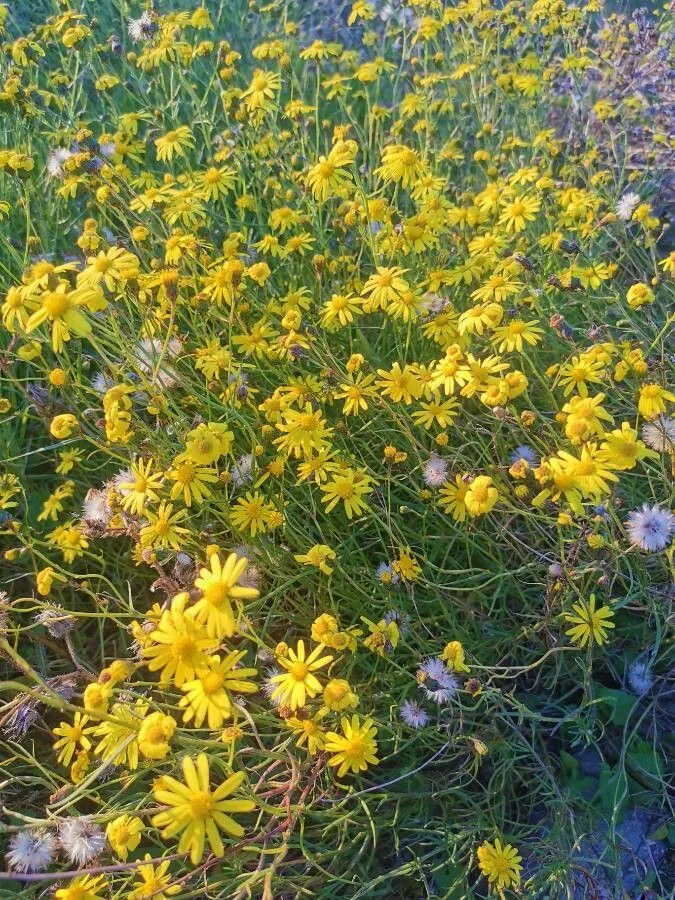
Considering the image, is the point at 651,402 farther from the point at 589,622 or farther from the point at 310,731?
the point at 310,731

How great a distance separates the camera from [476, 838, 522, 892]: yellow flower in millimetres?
1907

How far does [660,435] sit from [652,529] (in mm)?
279

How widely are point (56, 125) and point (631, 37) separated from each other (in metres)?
2.99

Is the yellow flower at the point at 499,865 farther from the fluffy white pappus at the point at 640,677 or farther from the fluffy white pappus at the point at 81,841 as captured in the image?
the fluffy white pappus at the point at 81,841

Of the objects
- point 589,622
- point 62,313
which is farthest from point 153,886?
point 62,313

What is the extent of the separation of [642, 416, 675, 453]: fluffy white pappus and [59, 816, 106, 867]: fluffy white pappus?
5.44 feet

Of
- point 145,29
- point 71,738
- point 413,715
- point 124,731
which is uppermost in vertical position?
point 145,29

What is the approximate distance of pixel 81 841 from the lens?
1.78 metres

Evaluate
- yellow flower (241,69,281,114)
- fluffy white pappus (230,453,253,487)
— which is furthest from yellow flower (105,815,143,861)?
yellow flower (241,69,281,114)

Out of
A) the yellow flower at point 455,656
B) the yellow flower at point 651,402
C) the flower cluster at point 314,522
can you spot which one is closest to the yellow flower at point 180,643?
the flower cluster at point 314,522

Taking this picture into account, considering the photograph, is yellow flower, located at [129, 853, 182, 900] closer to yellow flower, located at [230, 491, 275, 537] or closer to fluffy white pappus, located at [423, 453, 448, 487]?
yellow flower, located at [230, 491, 275, 537]

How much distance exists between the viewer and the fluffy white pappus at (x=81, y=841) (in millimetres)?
1765

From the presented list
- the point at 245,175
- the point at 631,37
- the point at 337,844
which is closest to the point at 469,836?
the point at 337,844

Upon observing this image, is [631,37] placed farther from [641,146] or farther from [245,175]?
[245,175]
